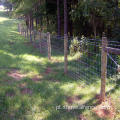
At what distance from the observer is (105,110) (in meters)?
3.75

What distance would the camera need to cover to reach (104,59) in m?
3.92

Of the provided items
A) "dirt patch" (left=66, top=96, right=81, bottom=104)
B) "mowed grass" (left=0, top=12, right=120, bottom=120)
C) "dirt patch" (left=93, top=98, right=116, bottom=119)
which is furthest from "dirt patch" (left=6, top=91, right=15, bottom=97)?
"dirt patch" (left=93, top=98, right=116, bottom=119)

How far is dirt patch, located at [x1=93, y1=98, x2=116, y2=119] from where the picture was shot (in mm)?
3572

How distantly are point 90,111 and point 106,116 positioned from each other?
1.13ft

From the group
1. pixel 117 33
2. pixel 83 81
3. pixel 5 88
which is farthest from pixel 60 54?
pixel 5 88

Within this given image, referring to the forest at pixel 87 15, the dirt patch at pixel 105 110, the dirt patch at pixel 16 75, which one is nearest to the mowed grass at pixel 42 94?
the dirt patch at pixel 16 75

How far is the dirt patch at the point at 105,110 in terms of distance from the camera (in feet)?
11.7

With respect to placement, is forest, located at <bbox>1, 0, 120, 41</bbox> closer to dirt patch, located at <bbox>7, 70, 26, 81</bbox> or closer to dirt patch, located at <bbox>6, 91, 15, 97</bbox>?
dirt patch, located at <bbox>7, 70, 26, 81</bbox>

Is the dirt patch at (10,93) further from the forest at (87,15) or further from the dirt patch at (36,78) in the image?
the forest at (87,15)

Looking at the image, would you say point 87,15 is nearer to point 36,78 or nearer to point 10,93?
point 36,78

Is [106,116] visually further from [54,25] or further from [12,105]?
[54,25]

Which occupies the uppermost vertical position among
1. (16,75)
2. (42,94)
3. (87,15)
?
(87,15)

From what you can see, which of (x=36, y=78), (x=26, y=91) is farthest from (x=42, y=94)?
(x=36, y=78)

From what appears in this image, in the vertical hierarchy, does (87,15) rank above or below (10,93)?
above
